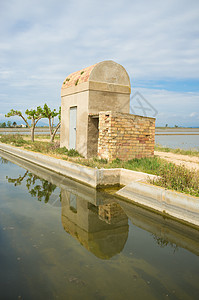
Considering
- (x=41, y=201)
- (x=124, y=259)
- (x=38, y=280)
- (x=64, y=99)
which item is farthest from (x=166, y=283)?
(x=64, y=99)

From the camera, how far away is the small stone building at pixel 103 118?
10.5 m

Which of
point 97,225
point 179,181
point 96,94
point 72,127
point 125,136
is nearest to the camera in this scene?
point 97,225

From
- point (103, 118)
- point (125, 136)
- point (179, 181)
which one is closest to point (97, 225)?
point (179, 181)

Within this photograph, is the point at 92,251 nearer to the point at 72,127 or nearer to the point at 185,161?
the point at 185,161

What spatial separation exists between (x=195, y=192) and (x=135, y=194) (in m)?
1.80

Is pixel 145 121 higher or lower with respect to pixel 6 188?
higher

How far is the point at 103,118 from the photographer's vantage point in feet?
35.3

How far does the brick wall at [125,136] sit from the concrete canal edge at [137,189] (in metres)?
1.56

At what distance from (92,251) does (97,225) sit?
1.29 metres

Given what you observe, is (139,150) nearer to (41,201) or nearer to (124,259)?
(41,201)

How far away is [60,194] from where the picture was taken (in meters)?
8.46

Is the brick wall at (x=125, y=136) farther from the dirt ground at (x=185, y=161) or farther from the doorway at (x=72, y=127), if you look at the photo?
the doorway at (x=72, y=127)

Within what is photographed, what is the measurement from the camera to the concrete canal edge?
18.6 ft

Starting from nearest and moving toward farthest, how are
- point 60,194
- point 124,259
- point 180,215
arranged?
point 124,259, point 180,215, point 60,194
